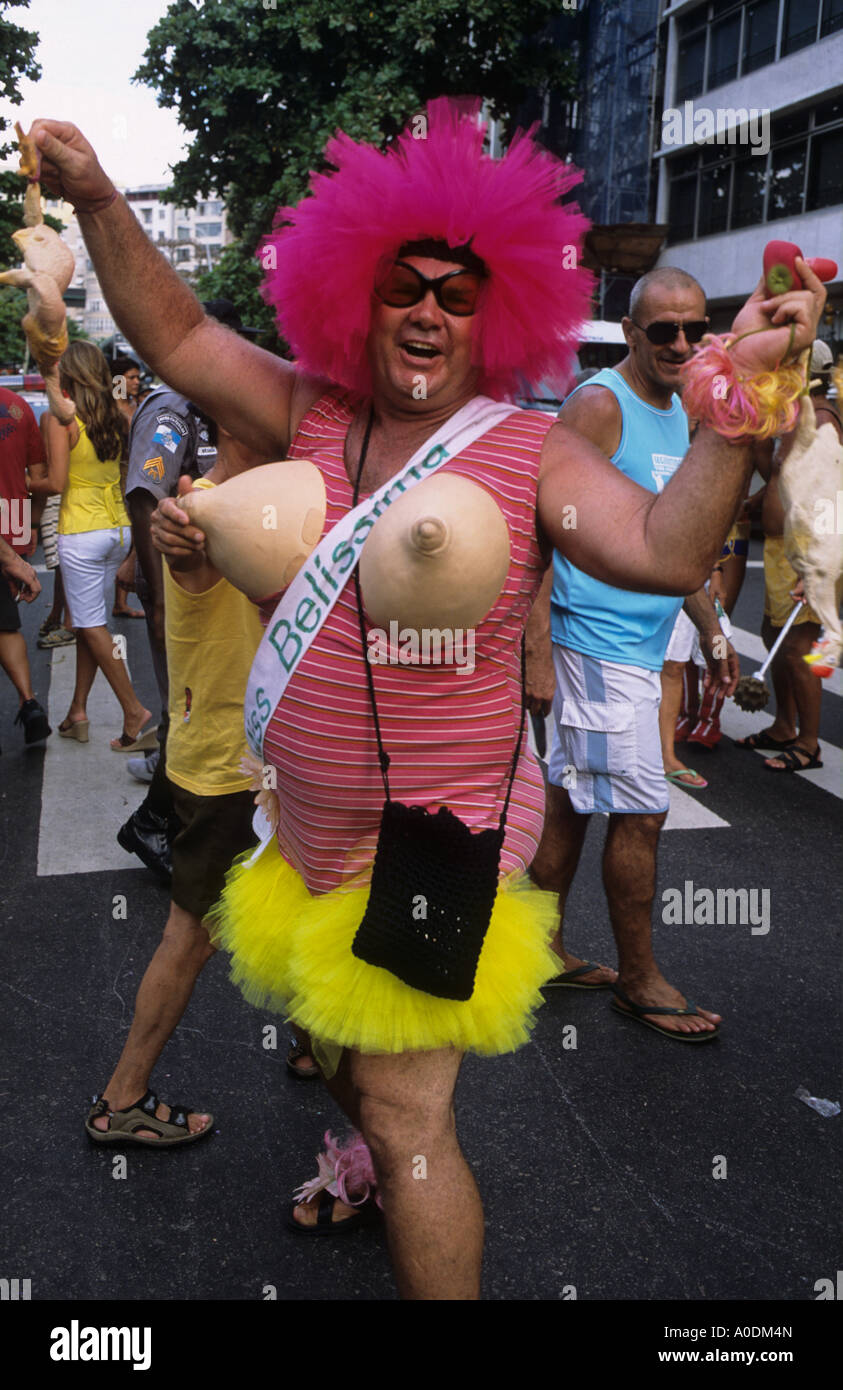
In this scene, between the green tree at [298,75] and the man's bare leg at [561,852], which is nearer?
the man's bare leg at [561,852]

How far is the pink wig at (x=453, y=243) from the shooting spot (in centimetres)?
193

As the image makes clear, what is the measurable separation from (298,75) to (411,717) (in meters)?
22.1

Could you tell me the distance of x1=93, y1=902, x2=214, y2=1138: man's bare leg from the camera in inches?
111

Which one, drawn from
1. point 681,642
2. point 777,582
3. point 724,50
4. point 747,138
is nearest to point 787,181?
point 747,138

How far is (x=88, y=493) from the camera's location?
21.1 feet

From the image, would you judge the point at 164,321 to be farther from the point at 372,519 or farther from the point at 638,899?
the point at 638,899

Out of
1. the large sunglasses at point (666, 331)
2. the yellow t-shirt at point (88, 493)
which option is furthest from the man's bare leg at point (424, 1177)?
the yellow t-shirt at point (88, 493)

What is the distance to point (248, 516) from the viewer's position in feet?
6.26

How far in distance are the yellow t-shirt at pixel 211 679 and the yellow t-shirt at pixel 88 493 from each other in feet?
12.5

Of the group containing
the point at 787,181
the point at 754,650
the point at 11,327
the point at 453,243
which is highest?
the point at 787,181

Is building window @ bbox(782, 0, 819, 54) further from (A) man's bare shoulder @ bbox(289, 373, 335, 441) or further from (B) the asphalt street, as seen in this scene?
(A) man's bare shoulder @ bbox(289, 373, 335, 441)

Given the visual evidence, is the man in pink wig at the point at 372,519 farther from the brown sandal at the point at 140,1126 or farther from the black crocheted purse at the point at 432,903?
the brown sandal at the point at 140,1126
